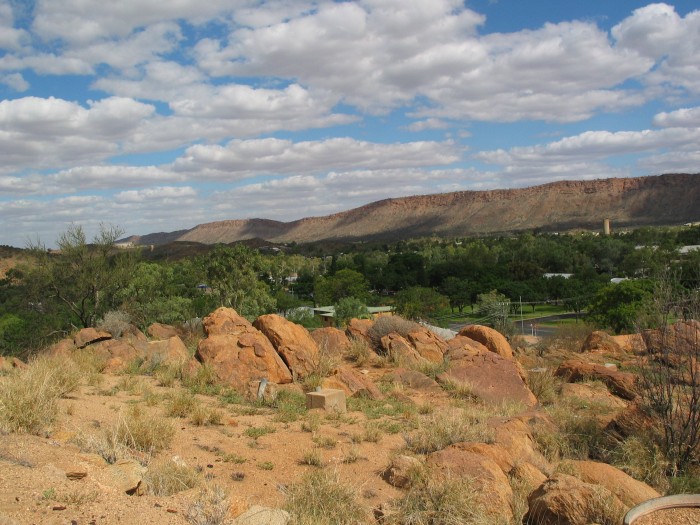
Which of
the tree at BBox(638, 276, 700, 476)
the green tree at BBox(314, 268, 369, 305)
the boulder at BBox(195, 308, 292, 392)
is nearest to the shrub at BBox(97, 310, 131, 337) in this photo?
the boulder at BBox(195, 308, 292, 392)

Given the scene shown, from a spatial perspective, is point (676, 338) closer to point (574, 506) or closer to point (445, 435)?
point (445, 435)

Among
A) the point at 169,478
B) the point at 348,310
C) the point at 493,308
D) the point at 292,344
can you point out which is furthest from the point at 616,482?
the point at 493,308

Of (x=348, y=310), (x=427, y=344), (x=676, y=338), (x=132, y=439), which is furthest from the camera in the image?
(x=348, y=310)

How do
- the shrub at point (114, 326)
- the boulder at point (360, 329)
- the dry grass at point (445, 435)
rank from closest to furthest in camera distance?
the dry grass at point (445, 435) < the shrub at point (114, 326) < the boulder at point (360, 329)

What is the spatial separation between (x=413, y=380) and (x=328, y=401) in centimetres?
369

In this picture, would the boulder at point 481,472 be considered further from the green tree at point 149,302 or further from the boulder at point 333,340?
the green tree at point 149,302

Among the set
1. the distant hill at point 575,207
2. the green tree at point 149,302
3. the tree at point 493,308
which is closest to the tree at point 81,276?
the green tree at point 149,302

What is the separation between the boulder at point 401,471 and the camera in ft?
21.3

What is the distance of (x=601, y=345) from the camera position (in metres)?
19.7

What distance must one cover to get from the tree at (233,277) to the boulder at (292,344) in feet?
61.1

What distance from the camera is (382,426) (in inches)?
357

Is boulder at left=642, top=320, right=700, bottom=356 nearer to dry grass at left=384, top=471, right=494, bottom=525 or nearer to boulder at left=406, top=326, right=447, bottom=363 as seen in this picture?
dry grass at left=384, top=471, right=494, bottom=525

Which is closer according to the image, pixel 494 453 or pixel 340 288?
pixel 494 453

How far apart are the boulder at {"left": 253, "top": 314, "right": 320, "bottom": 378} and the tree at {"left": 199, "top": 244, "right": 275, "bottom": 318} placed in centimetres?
1861
